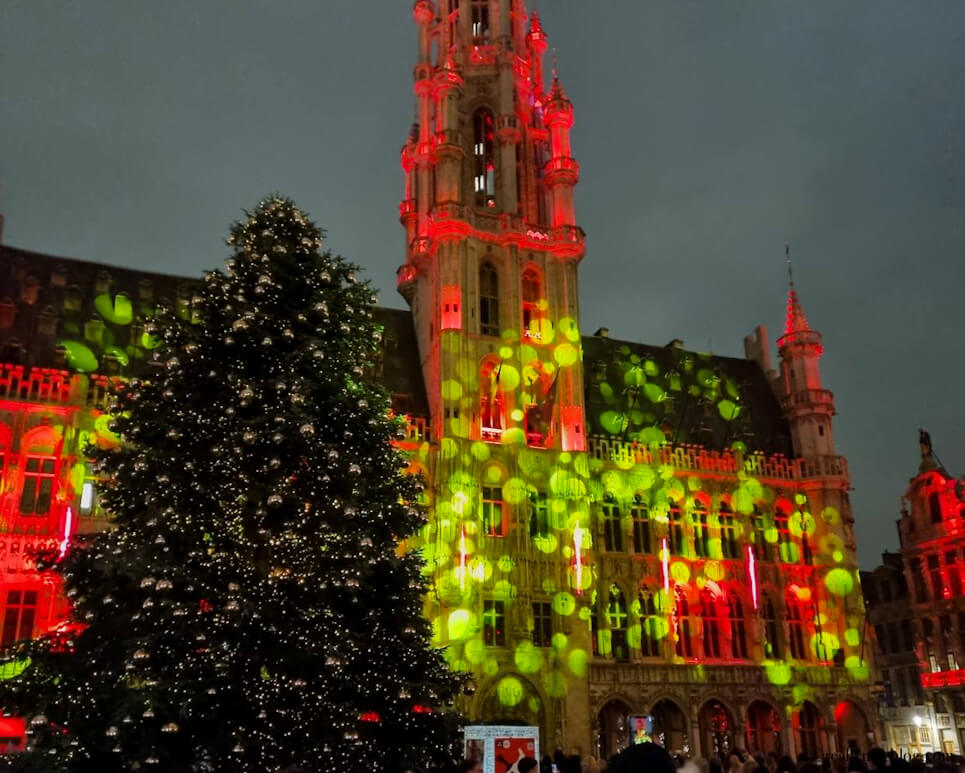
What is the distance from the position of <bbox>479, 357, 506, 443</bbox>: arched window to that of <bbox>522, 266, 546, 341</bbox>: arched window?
2134 millimetres

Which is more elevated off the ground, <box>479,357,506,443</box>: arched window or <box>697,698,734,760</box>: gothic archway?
<box>479,357,506,443</box>: arched window

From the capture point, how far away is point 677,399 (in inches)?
1724

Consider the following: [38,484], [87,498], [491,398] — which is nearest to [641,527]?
[491,398]

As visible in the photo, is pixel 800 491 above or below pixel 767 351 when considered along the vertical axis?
below

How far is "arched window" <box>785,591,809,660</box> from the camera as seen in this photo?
127ft

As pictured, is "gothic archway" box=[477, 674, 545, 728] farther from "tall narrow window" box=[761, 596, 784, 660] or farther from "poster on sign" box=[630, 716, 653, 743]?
"tall narrow window" box=[761, 596, 784, 660]

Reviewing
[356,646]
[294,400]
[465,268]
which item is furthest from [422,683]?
[465,268]

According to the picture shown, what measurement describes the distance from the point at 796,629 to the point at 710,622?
414 cm

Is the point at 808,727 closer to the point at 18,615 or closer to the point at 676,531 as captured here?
the point at 676,531

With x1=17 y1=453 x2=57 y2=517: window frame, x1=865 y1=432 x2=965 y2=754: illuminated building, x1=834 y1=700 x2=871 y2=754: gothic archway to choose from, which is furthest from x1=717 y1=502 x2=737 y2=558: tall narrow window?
x1=17 y1=453 x2=57 y2=517: window frame

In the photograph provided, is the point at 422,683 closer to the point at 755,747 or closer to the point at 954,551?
the point at 755,747

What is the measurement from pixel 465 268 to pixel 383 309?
567 cm

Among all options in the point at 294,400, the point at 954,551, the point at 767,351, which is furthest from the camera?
the point at 767,351

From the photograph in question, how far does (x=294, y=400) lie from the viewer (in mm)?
16672
